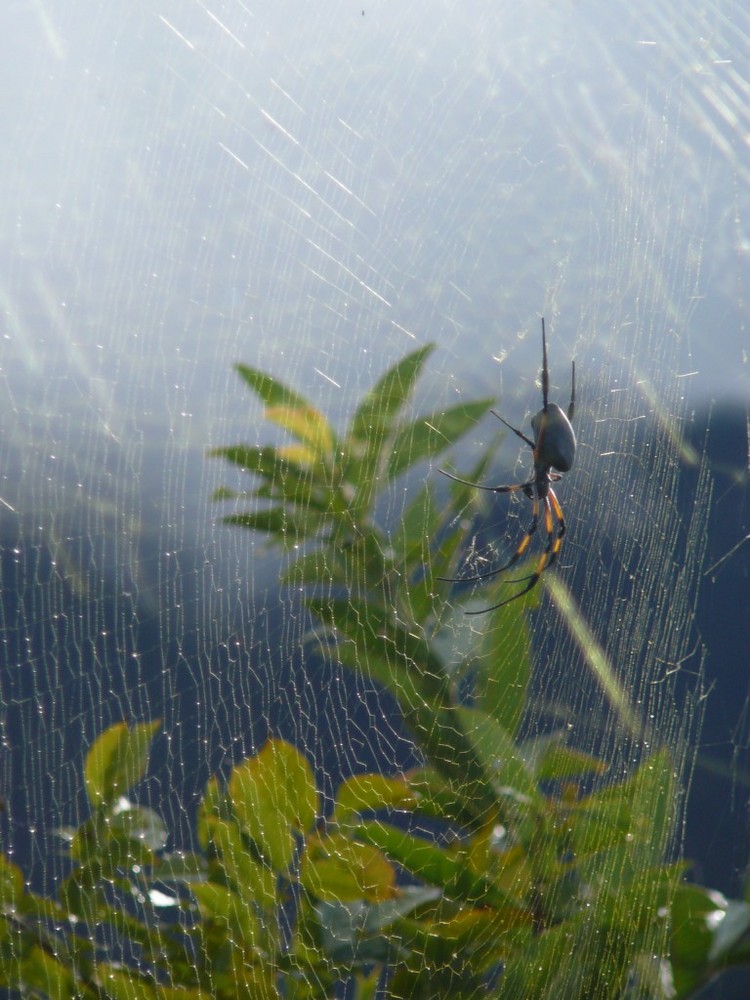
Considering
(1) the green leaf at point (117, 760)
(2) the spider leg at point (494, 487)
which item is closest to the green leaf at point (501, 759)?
(2) the spider leg at point (494, 487)

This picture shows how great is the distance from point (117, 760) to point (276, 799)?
165 mm

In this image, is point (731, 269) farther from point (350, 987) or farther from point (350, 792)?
point (350, 987)

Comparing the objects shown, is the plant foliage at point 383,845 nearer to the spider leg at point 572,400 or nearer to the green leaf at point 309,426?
the green leaf at point 309,426

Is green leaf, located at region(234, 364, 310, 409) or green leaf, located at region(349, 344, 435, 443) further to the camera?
green leaf, located at region(349, 344, 435, 443)

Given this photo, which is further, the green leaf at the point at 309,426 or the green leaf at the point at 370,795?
the green leaf at the point at 370,795

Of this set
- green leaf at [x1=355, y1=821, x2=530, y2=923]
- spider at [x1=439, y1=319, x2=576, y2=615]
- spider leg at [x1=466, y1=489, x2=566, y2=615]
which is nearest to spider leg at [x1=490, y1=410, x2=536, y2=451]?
spider at [x1=439, y1=319, x2=576, y2=615]

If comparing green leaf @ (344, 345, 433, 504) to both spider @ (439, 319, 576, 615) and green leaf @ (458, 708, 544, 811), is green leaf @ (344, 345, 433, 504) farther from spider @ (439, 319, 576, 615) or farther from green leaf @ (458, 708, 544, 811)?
green leaf @ (458, 708, 544, 811)

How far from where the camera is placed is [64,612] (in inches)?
16.6

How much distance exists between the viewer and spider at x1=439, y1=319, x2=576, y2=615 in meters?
0.88

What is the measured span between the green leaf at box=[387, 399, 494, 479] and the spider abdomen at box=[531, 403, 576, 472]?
0.07 metres

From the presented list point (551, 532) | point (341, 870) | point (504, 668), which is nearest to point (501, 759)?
point (504, 668)

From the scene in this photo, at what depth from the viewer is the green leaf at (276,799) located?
0.61 metres

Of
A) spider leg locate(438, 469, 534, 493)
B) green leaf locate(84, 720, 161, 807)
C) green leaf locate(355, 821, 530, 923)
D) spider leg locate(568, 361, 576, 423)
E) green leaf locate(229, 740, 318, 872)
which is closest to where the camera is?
green leaf locate(84, 720, 161, 807)

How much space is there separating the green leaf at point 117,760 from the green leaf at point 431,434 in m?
0.33
